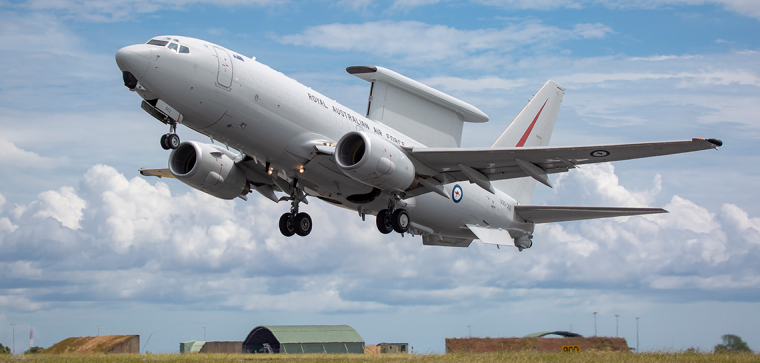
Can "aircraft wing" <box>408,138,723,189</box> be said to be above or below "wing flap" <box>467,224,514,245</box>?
above

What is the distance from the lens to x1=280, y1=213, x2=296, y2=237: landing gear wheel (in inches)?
1181

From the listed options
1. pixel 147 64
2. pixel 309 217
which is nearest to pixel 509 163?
pixel 309 217

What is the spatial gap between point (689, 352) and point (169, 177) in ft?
85.4

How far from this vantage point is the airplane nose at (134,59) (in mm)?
21141

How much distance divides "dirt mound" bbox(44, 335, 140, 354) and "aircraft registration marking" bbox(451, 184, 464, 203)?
57.6 feet

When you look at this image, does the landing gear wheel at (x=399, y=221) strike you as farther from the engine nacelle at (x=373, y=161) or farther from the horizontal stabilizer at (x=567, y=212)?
the horizontal stabilizer at (x=567, y=212)

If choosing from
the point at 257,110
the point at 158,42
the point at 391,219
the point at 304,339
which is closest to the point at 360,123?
the point at 391,219

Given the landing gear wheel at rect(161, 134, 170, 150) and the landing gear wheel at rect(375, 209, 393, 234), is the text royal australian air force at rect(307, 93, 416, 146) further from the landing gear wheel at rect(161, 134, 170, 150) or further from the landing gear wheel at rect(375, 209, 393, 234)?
the landing gear wheel at rect(161, 134, 170, 150)

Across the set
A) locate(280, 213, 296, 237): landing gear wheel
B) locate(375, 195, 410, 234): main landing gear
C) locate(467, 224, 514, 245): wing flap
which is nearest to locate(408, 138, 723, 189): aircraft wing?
locate(375, 195, 410, 234): main landing gear

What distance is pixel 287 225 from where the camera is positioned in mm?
30047

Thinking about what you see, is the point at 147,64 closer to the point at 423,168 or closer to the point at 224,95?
the point at 224,95

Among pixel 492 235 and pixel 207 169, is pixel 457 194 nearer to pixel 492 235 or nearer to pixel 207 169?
pixel 492 235

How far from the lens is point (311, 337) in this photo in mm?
44156

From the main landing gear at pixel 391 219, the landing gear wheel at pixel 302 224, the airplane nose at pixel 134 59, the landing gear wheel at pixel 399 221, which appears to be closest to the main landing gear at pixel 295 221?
the landing gear wheel at pixel 302 224
